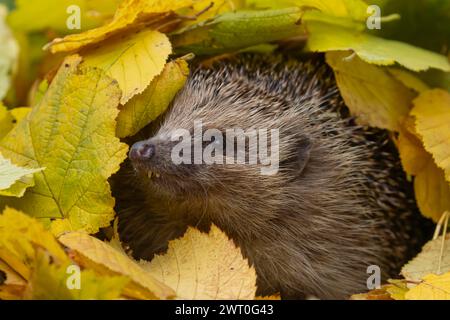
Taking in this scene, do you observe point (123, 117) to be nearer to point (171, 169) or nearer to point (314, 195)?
point (171, 169)

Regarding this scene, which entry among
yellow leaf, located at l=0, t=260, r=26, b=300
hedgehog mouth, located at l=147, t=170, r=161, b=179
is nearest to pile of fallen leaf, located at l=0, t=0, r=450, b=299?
yellow leaf, located at l=0, t=260, r=26, b=300

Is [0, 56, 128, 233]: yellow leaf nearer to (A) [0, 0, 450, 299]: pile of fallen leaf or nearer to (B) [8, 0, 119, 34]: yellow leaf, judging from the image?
(A) [0, 0, 450, 299]: pile of fallen leaf

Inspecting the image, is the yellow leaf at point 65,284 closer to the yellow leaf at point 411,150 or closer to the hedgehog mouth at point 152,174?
the hedgehog mouth at point 152,174

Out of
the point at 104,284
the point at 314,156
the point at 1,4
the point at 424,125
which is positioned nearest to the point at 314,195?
the point at 314,156

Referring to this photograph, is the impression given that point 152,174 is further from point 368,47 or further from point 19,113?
point 368,47

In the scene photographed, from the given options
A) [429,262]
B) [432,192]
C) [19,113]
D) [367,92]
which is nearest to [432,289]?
[429,262]
